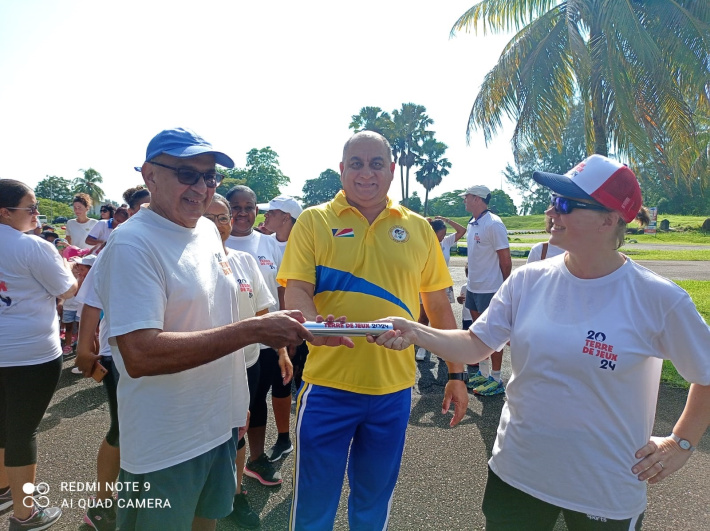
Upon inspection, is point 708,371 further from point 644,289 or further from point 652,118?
point 652,118

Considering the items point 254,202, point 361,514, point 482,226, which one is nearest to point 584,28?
point 482,226

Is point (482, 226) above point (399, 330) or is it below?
above

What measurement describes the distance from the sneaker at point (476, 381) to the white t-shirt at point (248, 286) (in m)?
3.44

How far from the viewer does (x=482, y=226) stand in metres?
5.91

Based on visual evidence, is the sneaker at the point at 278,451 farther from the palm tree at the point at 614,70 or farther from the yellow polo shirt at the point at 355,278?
the palm tree at the point at 614,70

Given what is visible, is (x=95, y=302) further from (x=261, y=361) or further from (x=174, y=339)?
(x=174, y=339)

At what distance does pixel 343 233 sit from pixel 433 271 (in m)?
0.63

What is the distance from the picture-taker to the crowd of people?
67.8 inches

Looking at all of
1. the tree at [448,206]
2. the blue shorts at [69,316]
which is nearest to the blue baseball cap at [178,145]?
the blue shorts at [69,316]

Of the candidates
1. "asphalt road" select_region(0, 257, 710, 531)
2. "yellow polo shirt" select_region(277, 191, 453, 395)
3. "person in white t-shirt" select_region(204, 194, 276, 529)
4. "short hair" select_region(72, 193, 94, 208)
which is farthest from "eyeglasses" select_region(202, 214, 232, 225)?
"short hair" select_region(72, 193, 94, 208)

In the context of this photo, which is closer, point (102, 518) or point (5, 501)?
point (102, 518)

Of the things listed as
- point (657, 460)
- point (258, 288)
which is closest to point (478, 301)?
point (258, 288)

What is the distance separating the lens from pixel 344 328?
194 cm

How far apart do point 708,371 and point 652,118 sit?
9856mm
